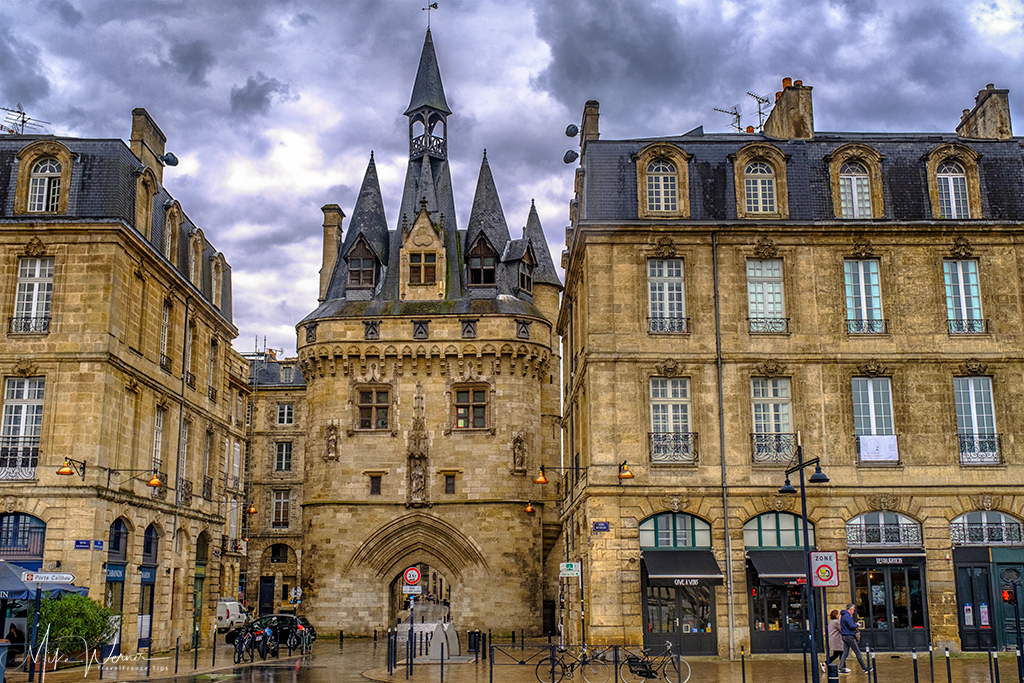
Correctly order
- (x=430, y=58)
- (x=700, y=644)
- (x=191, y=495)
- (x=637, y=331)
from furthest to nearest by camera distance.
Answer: (x=430, y=58) → (x=191, y=495) → (x=637, y=331) → (x=700, y=644)

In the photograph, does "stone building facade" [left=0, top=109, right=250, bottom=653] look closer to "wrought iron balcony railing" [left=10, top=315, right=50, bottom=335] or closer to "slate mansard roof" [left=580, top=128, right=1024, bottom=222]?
"wrought iron balcony railing" [left=10, top=315, right=50, bottom=335]

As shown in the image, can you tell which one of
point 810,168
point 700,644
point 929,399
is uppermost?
point 810,168

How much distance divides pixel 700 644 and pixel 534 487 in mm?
16354

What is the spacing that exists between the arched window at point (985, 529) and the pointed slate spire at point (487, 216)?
22.6 m

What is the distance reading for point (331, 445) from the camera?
38812mm

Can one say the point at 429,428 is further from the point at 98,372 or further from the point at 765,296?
the point at 765,296

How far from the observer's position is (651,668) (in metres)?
18.0

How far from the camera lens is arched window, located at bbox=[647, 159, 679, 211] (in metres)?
25.9

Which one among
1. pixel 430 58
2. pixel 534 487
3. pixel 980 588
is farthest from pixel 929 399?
pixel 430 58

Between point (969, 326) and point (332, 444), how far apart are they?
897 inches

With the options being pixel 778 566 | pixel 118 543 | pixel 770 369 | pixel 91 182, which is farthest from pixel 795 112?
pixel 118 543

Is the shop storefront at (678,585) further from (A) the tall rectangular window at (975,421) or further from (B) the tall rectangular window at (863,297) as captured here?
(A) the tall rectangular window at (975,421)

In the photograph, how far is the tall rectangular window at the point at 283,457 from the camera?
2231 inches

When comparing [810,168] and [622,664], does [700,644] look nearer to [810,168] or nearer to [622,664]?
[622,664]
